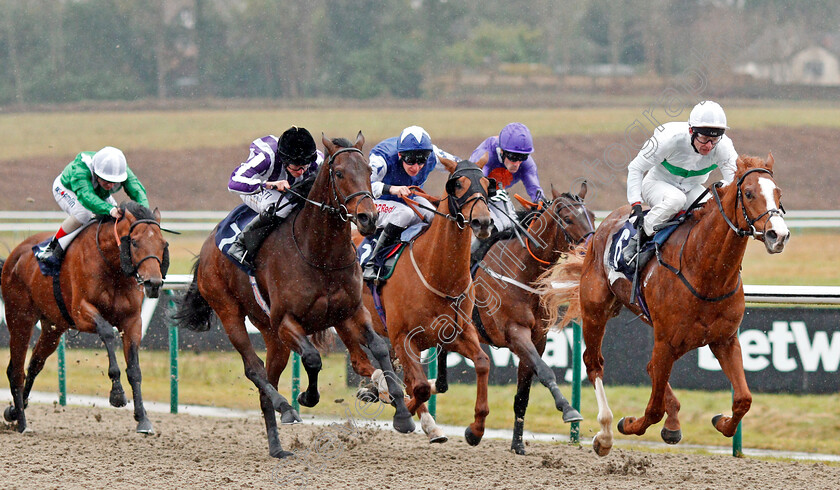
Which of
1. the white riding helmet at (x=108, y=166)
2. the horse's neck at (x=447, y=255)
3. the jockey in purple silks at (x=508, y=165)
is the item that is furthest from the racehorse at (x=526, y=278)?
the white riding helmet at (x=108, y=166)

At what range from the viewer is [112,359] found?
6.62 m

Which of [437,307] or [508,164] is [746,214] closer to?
[437,307]

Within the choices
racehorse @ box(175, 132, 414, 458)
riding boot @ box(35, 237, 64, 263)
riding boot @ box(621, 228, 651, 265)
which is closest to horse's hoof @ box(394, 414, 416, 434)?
racehorse @ box(175, 132, 414, 458)

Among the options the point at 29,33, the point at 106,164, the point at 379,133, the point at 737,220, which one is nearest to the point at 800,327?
the point at 737,220

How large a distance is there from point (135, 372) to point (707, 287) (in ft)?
12.3

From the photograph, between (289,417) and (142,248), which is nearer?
(289,417)

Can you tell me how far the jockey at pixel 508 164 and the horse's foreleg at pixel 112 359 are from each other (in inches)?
103

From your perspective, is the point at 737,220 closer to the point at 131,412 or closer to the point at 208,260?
the point at 208,260

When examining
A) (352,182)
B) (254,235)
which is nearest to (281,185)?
(254,235)

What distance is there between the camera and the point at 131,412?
8461 mm

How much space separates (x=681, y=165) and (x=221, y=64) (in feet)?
68.8

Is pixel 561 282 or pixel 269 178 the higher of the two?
pixel 269 178

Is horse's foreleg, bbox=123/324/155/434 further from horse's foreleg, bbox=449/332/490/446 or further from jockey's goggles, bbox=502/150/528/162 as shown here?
jockey's goggles, bbox=502/150/528/162

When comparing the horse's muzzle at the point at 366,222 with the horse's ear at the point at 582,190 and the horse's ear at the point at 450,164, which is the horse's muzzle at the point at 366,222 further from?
the horse's ear at the point at 582,190
